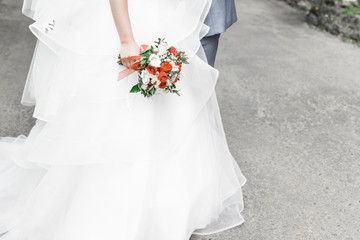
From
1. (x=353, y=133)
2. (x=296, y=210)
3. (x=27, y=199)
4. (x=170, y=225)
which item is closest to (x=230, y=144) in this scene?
(x=296, y=210)

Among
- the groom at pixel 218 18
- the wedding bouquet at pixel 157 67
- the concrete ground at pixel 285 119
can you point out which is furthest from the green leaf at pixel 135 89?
the concrete ground at pixel 285 119

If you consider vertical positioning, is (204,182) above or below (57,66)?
below

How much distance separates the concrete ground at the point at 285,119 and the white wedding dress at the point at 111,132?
0.51 meters

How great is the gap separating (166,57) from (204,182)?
2.46ft

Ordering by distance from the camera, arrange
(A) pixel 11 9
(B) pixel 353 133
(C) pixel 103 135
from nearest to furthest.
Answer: (C) pixel 103 135, (B) pixel 353 133, (A) pixel 11 9

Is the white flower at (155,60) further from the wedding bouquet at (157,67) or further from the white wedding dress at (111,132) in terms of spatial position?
the white wedding dress at (111,132)

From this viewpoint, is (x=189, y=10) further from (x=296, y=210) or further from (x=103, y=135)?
(x=296, y=210)

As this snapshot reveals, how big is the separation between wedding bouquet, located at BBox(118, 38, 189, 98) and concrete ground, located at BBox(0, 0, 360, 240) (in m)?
1.00

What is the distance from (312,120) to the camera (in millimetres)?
3809

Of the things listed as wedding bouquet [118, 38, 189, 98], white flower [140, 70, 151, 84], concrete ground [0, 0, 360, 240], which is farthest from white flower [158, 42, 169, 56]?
concrete ground [0, 0, 360, 240]

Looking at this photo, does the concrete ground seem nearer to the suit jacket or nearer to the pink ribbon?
the pink ribbon

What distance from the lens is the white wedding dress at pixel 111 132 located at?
1927mm

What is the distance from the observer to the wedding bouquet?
5.76 feet

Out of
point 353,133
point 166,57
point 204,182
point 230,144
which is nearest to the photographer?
point 166,57
